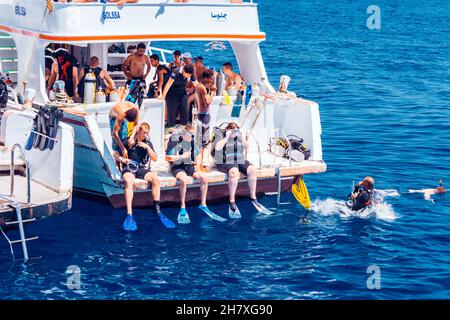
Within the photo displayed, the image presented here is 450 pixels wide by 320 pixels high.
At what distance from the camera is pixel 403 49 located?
48312 mm

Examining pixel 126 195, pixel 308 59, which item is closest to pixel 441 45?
pixel 308 59

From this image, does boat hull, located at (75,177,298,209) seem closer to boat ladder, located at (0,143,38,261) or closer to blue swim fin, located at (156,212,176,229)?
blue swim fin, located at (156,212,176,229)

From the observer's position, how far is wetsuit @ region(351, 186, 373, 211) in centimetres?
1772

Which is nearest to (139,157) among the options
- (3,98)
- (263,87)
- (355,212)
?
(3,98)

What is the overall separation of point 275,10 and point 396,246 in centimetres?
5889

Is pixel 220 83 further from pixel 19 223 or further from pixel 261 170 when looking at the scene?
pixel 19 223

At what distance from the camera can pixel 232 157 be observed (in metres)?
17.6

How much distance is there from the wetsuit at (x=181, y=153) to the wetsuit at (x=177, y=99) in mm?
1877

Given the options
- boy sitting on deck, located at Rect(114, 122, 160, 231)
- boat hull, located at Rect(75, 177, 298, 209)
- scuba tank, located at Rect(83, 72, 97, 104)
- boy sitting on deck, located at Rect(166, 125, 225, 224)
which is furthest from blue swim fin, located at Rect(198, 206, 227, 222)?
scuba tank, located at Rect(83, 72, 97, 104)

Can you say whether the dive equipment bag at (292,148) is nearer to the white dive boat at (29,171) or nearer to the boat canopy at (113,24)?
the boat canopy at (113,24)
